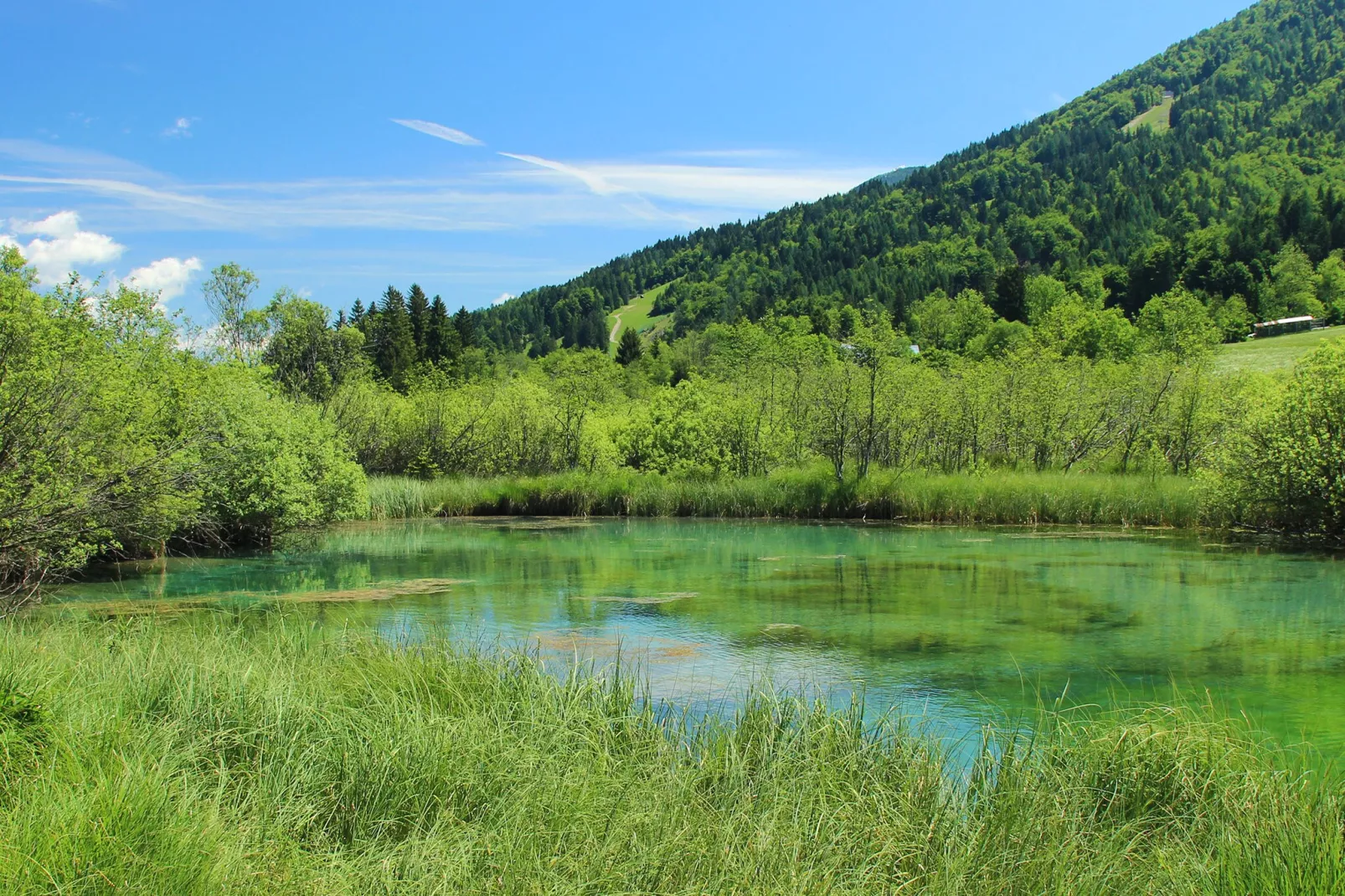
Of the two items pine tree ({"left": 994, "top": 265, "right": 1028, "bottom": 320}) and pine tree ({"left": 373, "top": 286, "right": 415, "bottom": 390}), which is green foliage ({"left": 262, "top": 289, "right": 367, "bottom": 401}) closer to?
pine tree ({"left": 373, "top": 286, "right": 415, "bottom": 390})

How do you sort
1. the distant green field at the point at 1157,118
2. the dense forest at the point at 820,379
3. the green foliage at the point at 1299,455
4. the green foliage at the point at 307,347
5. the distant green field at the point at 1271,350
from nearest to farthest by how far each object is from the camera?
the dense forest at the point at 820,379 → the green foliage at the point at 1299,455 → the green foliage at the point at 307,347 → the distant green field at the point at 1271,350 → the distant green field at the point at 1157,118

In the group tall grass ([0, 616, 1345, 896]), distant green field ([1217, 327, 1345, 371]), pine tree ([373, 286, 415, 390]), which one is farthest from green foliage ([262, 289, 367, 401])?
distant green field ([1217, 327, 1345, 371])

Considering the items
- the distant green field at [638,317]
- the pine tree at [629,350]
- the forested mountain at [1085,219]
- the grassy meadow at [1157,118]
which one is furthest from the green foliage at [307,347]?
the grassy meadow at [1157,118]

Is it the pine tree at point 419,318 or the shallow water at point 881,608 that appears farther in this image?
the pine tree at point 419,318

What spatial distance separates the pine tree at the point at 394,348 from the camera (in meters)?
64.8

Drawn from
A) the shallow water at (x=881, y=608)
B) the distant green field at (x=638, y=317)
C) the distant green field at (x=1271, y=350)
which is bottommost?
the shallow water at (x=881, y=608)

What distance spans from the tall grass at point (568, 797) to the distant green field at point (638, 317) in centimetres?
12108

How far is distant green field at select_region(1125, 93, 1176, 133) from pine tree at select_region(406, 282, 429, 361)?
123 m

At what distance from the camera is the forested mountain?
8956 centimetres

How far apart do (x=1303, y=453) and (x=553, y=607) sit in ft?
51.9

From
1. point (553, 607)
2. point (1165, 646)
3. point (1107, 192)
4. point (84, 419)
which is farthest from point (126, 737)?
point (1107, 192)

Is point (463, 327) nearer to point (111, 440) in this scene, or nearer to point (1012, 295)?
point (1012, 295)

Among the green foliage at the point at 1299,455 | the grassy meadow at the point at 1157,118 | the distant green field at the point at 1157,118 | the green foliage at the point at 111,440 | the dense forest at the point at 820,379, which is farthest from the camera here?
the distant green field at the point at 1157,118

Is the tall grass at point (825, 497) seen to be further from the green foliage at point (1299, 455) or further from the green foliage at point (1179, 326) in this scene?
the green foliage at point (1179, 326)
